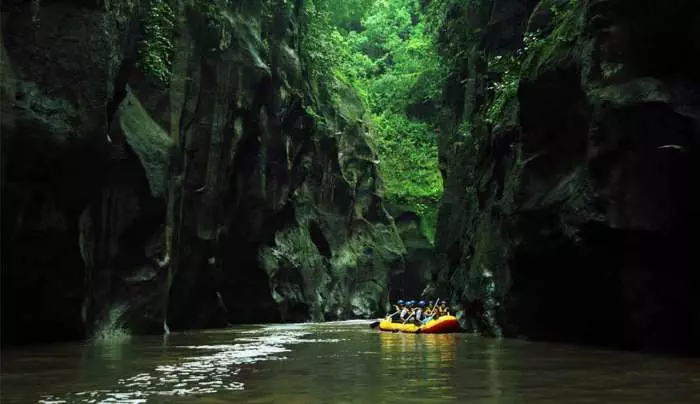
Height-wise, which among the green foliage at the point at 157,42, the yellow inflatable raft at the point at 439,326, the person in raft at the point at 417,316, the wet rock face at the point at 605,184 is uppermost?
the green foliage at the point at 157,42

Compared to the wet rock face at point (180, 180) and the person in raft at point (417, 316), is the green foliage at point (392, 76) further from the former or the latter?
the person in raft at point (417, 316)

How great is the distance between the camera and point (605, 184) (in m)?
14.4

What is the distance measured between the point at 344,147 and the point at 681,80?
32.9 metres

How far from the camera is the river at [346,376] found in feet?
24.9

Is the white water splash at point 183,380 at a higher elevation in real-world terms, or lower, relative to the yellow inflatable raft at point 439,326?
lower

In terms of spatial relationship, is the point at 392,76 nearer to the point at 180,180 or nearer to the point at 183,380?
the point at 180,180

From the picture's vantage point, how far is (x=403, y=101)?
5166 centimetres

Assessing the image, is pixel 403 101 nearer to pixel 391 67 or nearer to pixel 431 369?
pixel 391 67

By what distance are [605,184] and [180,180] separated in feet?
47.3

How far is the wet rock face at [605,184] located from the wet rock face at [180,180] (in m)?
10.1

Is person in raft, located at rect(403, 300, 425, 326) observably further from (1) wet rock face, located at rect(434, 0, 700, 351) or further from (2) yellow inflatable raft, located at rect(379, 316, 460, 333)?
(1) wet rock face, located at rect(434, 0, 700, 351)

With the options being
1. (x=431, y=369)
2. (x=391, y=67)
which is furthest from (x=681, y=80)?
(x=391, y=67)

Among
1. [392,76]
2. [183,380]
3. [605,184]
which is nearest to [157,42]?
[605,184]

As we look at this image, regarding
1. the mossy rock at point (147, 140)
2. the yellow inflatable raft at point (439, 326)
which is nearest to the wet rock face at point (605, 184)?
the yellow inflatable raft at point (439, 326)
